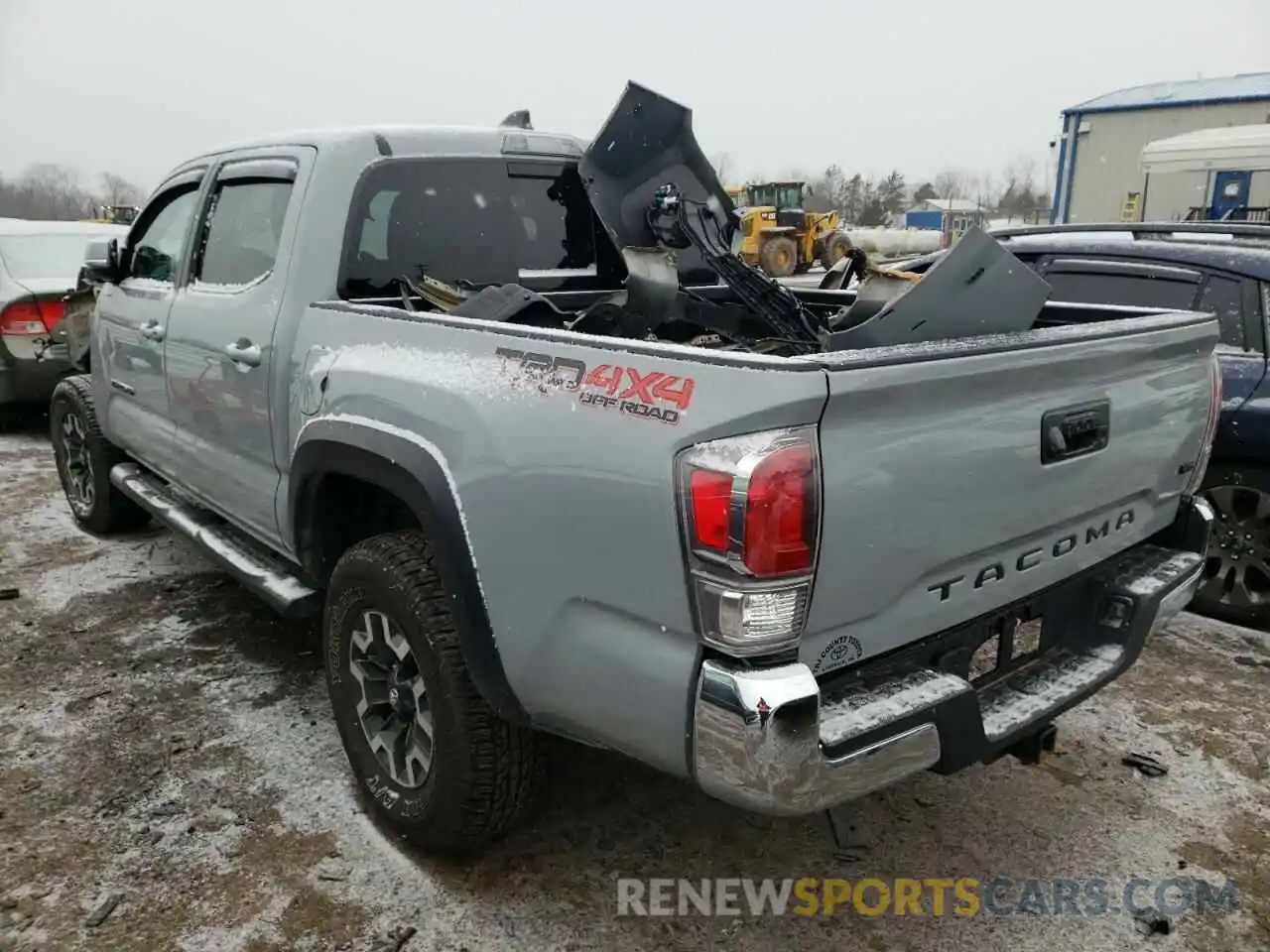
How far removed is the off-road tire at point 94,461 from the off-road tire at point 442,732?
3177 mm

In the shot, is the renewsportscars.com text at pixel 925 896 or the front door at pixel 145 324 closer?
the renewsportscars.com text at pixel 925 896

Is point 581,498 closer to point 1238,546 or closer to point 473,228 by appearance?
point 473,228

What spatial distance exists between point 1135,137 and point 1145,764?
28235 millimetres

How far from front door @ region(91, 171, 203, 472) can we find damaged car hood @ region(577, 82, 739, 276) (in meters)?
1.78

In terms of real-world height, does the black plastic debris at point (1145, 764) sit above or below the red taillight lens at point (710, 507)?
below

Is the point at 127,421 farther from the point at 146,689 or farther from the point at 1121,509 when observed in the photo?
the point at 1121,509

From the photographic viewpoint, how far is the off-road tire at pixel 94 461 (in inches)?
204

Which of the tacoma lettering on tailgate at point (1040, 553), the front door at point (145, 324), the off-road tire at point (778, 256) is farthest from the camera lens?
the off-road tire at point (778, 256)

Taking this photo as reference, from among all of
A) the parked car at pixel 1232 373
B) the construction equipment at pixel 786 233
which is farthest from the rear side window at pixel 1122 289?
the construction equipment at pixel 786 233

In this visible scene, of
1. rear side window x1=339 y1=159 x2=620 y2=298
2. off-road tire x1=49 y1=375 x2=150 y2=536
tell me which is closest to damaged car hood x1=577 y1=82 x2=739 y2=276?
rear side window x1=339 y1=159 x2=620 y2=298

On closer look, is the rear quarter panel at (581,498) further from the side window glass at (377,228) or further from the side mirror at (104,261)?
the side mirror at (104,261)

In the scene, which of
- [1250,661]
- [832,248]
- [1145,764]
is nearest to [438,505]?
[1145,764]

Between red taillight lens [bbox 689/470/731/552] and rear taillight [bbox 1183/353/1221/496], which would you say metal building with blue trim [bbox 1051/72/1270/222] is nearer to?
rear taillight [bbox 1183/353/1221/496]

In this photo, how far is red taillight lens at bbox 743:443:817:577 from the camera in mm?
1756
